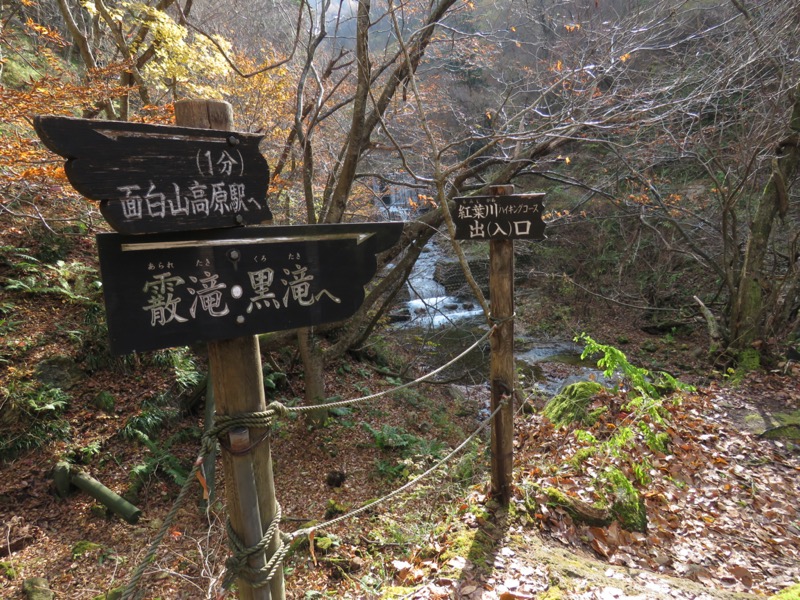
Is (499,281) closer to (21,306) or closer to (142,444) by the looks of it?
(142,444)

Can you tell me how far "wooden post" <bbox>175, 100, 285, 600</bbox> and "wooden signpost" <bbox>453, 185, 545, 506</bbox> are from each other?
1.91m

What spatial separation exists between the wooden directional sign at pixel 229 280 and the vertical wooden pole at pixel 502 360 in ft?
4.89

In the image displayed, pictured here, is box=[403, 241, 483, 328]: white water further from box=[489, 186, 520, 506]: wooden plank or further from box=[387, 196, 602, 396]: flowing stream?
box=[489, 186, 520, 506]: wooden plank

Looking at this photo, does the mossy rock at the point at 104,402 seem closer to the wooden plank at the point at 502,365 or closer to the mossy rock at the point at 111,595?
the mossy rock at the point at 111,595

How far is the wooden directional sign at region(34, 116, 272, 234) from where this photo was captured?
1.41 m


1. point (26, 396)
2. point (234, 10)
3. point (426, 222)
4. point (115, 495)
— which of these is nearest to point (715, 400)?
point (426, 222)

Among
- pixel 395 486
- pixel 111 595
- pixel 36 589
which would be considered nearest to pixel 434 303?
pixel 395 486

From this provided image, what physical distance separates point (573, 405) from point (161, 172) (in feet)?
16.7

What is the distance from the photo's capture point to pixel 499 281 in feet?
11.2

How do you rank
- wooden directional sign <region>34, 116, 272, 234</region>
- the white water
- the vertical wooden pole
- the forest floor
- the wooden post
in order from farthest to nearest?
the white water < the vertical wooden pole < the forest floor < the wooden post < wooden directional sign <region>34, 116, 272, 234</region>

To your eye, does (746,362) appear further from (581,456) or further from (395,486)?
(395,486)

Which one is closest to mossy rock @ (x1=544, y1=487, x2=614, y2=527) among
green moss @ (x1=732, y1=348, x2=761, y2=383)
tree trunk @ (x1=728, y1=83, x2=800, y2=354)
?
green moss @ (x1=732, y1=348, x2=761, y2=383)

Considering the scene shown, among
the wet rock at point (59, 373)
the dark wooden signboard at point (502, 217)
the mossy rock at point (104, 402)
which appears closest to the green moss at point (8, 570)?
the mossy rock at point (104, 402)

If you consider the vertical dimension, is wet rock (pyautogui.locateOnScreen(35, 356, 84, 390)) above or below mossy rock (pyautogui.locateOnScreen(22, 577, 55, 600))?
above
